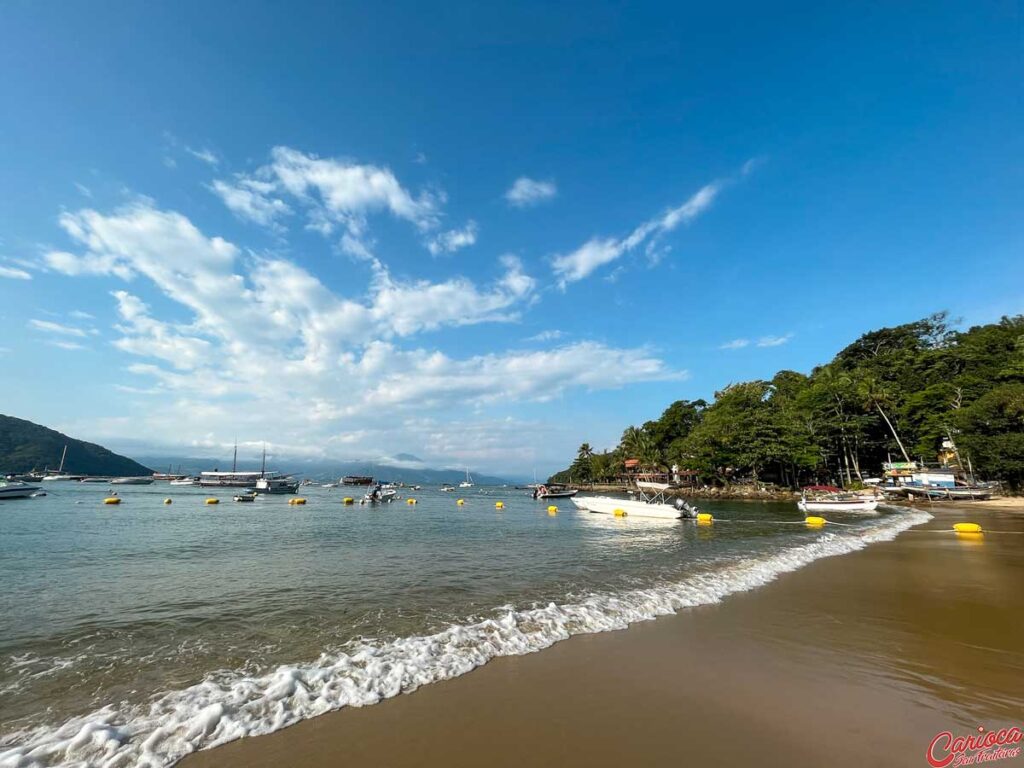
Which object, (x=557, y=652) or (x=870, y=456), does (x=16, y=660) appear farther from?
(x=870, y=456)

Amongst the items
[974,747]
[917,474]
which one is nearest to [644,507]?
[974,747]

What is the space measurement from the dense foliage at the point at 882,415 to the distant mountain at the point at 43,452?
201636 mm

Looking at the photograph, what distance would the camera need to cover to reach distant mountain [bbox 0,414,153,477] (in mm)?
141750

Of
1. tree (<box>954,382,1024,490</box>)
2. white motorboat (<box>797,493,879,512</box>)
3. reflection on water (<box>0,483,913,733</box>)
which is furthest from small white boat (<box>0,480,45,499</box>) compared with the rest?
tree (<box>954,382,1024,490</box>)

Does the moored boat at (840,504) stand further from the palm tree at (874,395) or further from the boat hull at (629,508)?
the palm tree at (874,395)

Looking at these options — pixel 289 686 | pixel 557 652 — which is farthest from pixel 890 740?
pixel 289 686

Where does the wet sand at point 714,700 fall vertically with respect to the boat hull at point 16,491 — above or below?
below

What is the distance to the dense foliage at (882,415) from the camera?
40.4 m

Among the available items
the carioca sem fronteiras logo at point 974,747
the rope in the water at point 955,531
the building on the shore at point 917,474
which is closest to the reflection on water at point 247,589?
the rope in the water at point 955,531

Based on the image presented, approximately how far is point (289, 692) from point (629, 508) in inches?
1347

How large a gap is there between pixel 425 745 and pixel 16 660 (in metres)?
7.46

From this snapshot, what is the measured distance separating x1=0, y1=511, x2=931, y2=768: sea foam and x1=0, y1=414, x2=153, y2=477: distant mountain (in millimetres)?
200227

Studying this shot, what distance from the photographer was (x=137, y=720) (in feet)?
15.9

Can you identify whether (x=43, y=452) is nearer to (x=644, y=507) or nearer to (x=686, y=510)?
(x=644, y=507)
